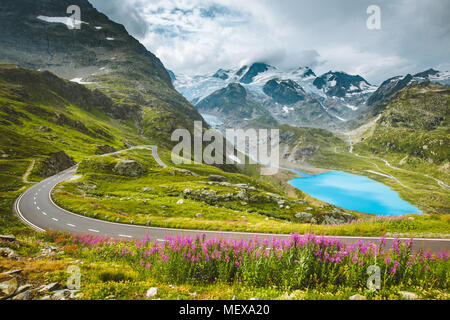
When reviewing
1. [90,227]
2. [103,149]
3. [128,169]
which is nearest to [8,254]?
[90,227]

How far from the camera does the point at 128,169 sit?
234ft

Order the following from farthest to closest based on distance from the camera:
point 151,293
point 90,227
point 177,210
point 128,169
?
point 128,169
point 177,210
point 90,227
point 151,293

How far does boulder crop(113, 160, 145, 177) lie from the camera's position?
6943cm

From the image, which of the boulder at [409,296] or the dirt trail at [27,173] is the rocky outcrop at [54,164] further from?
the boulder at [409,296]

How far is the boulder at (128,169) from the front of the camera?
69425 mm

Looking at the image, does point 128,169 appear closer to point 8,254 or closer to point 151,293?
point 8,254

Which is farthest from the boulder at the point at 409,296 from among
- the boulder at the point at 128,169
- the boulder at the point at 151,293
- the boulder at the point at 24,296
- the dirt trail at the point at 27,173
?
the dirt trail at the point at 27,173

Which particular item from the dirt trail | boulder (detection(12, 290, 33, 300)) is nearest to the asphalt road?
boulder (detection(12, 290, 33, 300))

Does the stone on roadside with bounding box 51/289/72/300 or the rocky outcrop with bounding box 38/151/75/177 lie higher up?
the rocky outcrop with bounding box 38/151/75/177

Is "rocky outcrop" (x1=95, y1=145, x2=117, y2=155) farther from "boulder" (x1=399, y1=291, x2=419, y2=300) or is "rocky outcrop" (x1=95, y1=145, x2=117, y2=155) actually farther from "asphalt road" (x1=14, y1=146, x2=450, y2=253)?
"boulder" (x1=399, y1=291, x2=419, y2=300)

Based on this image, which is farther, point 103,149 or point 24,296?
point 103,149

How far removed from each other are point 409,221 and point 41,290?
30304 mm

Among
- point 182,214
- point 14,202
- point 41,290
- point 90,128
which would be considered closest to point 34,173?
point 14,202
